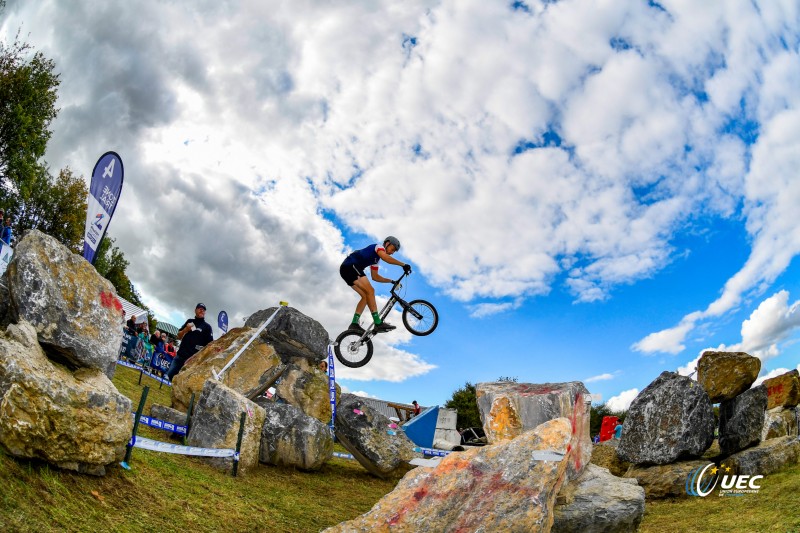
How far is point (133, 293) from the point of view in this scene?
57.5 metres

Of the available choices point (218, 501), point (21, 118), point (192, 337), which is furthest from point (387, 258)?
point (21, 118)

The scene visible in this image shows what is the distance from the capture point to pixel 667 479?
10.5m

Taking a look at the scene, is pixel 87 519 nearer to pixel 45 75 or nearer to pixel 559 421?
pixel 559 421

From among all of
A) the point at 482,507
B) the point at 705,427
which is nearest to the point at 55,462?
the point at 482,507

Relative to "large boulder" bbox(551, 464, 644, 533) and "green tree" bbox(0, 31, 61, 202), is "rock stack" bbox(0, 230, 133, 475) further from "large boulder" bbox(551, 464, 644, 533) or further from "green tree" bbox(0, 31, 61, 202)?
"green tree" bbox(0, 31, 61, 202)

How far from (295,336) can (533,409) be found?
6777mm

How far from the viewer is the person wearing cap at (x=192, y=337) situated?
13.3 metres

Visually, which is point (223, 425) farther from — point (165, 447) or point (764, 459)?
point (764, 459)

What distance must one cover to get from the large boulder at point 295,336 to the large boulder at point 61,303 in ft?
20.4

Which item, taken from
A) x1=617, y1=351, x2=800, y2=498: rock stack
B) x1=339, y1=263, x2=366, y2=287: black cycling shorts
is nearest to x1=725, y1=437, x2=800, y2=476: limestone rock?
x1=617, y1=351, x2=800, y2=498: rock stack

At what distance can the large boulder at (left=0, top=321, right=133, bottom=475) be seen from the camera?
4535 millimetres

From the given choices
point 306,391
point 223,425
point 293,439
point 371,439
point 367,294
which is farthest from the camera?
point 367,294

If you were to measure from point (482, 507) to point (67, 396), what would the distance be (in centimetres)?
390

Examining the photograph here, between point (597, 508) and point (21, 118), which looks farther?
point (21, 118)
